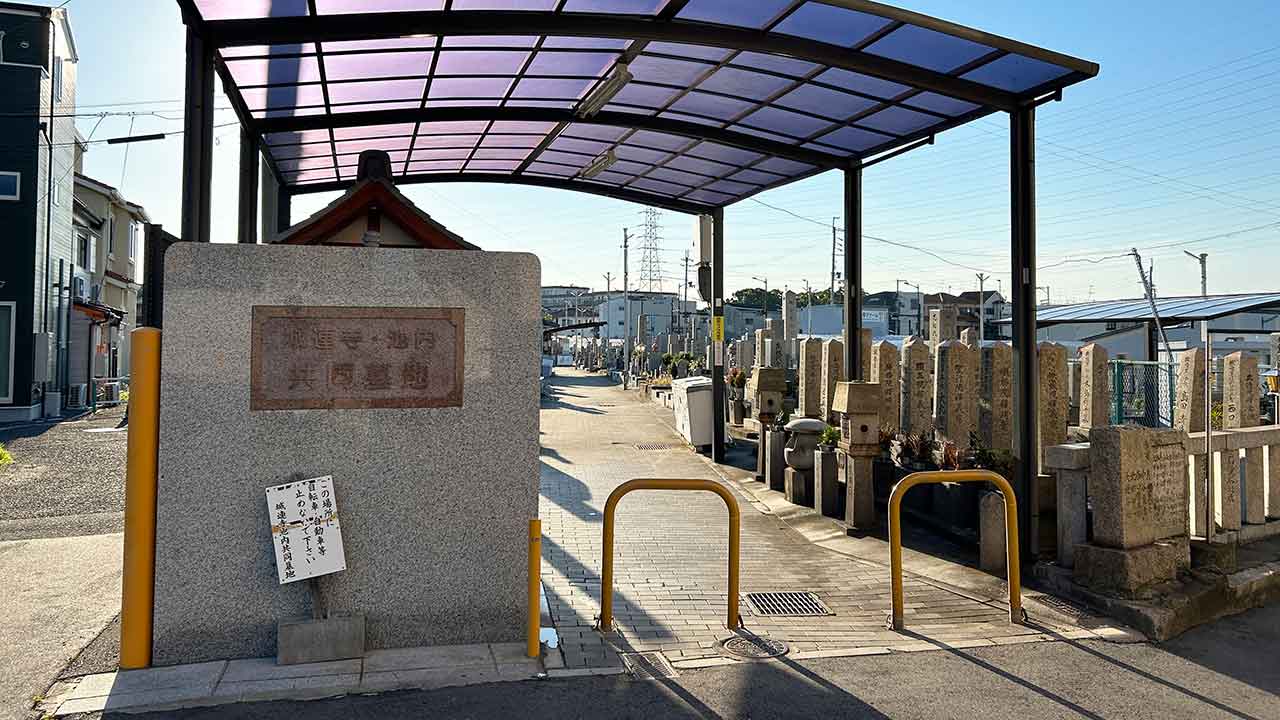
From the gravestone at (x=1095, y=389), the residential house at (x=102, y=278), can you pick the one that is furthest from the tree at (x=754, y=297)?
the gravestone at (x=1095, y=389)

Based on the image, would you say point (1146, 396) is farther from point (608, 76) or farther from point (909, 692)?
point (909, 692)

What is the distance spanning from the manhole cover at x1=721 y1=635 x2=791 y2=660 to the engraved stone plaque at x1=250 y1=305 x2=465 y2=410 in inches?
96.8

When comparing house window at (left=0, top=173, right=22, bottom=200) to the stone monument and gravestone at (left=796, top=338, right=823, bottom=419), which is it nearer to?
gravestone at (left=796, top=338, right=823, bottom=419)

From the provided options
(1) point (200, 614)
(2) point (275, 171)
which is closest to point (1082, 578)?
(1) point (200, 614)

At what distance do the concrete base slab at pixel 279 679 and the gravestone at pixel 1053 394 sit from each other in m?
7.72

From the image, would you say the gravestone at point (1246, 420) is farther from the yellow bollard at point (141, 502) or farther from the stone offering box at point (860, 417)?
the yellow bollard at point (141, 502)

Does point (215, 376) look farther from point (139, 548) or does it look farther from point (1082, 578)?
point (1082, 578)

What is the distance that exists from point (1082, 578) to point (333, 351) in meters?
5.86

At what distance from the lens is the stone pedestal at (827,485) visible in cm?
1020

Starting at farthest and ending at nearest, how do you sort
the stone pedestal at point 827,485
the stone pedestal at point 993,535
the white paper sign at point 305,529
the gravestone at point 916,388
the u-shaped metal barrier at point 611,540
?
the gravestone at point 916,388, the stone pedestal at point 827,485, the stone pedestal at point 993,535, the u-shaped metal barrier at point 611,540, the white paper sign at point 305,529

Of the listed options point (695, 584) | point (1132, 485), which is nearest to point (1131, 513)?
point (1132, 485)

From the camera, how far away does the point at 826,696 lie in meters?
4.95

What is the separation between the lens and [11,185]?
21.4 m

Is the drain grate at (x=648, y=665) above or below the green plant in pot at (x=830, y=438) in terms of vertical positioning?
below
